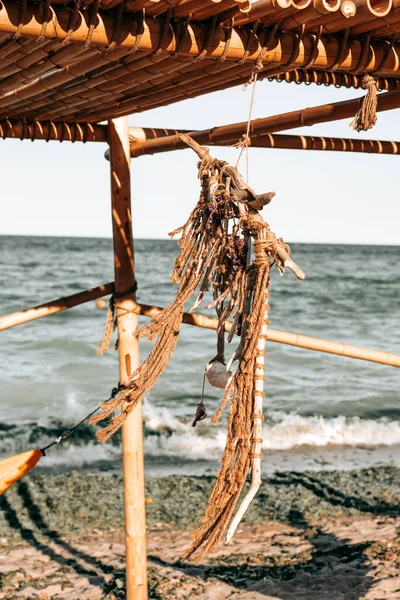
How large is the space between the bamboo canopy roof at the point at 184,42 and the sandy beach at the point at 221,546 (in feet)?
9.44

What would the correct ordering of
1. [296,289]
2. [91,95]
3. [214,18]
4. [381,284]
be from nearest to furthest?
[214,18] → [91,95] → [296,289] → [381,284]

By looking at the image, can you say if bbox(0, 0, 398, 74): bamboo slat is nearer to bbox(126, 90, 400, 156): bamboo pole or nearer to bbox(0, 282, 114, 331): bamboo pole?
bbox(126, 90, 400, 156): bamboo pole

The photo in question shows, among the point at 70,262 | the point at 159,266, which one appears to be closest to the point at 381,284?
the point at 159,266

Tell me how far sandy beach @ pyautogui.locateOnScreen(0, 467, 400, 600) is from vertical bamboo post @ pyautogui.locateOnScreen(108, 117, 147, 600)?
0.92 meters

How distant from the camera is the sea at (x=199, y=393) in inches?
321

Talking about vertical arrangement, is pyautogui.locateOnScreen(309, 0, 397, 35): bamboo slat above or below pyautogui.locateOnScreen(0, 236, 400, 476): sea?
above

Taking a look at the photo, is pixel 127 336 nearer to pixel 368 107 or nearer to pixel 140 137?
pixel 140 137

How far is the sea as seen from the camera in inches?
321

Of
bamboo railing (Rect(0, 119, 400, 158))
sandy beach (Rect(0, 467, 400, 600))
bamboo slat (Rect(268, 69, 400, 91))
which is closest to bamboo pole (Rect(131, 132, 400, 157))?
bamboo railing (Rect(0, 119, 400, 158))

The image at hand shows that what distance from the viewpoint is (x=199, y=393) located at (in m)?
10.9

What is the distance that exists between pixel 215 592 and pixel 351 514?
6.43 ft

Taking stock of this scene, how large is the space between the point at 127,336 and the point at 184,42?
1.71 meters

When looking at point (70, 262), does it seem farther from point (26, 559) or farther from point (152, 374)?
point (152, 374)

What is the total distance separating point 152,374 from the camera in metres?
2.11
